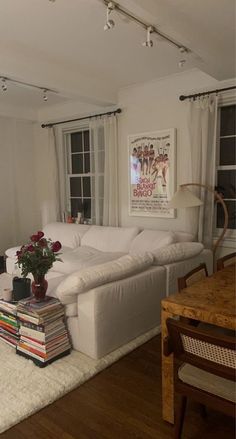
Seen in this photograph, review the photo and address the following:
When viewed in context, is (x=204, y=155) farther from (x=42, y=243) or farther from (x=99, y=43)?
(x=42, y=243)

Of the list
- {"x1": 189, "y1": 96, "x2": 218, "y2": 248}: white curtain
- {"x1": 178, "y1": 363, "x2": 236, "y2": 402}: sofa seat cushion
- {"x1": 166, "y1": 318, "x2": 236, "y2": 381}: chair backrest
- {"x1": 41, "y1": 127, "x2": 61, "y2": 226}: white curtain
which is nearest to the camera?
{"x1": 166, "y1": 318, "x2": 236, "y2": 381}: chair backrest

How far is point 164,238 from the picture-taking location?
3.65 metres

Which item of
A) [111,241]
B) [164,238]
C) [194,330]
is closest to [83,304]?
[194,330]

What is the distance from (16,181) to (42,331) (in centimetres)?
379

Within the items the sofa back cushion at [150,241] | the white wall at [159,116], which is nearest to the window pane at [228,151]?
the white wall at [159,116]

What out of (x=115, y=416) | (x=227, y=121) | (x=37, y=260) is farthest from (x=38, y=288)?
(x=227, y=121)

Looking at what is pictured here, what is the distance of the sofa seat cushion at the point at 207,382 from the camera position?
4.66 feet

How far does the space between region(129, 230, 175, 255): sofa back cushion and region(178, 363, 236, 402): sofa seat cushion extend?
203 cm

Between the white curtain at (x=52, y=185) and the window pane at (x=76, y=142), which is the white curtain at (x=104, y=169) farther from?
the white curtain at (x=52, y=185)

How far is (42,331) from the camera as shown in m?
2.38

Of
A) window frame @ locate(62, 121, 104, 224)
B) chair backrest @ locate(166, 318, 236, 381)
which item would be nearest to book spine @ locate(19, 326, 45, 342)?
chair backrest @ locate(166, 318, 236, 381)

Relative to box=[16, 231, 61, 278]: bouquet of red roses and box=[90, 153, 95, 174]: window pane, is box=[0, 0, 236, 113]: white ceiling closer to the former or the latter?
box=[90, 153, 95, 174]: window pane

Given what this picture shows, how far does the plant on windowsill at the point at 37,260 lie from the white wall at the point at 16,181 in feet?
10.5

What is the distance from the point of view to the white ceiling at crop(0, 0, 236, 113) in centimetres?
228
